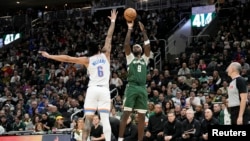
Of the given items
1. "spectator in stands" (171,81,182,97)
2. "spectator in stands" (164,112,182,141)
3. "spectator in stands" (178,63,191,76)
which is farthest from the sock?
"spectator in stands" (178,63,191,76)

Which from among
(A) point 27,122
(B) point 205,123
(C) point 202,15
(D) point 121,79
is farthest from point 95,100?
(C) point 202,15

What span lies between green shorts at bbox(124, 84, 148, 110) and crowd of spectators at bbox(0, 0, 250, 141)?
3475 millimetres

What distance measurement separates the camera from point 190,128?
13188mm

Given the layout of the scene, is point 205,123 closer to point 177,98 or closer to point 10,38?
point 177,98

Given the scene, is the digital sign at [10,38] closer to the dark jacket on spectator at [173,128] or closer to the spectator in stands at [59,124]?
the spectator in stands at [59,124]

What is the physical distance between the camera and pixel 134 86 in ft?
32.0

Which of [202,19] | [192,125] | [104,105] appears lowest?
[192,125]

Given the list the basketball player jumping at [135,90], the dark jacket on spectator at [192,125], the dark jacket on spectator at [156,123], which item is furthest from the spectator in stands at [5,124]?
the basketball player jumping at [135,90]

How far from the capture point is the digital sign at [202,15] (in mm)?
25031

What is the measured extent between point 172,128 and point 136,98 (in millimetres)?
3969

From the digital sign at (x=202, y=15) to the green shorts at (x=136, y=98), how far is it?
15.8 m

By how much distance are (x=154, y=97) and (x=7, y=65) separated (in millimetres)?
11957

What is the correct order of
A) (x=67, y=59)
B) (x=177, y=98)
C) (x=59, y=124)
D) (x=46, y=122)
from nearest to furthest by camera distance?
(x=67, y=59) < (x=59, y=124) < (x=177, y=98) < (x=46, y=122)

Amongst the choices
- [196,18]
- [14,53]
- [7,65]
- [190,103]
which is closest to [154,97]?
[190,103]
